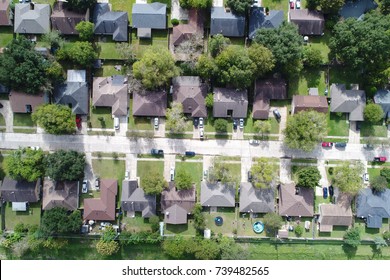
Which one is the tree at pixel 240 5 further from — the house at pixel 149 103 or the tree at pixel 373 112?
the tree at pixel 373 112

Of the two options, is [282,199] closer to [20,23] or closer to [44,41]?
[44,41]

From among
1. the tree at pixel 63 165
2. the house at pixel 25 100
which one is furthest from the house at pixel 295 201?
the house at pixel 25 100

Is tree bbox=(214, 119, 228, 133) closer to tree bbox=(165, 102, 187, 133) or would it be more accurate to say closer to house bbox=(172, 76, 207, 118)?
house bbox=(172, 76, 207, 118)

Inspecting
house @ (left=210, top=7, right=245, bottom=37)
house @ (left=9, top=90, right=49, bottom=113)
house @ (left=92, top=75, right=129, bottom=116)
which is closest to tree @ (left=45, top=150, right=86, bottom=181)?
house @ (left=9, top=90, right=49, bottom=113)

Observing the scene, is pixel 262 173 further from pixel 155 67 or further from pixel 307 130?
pixel 155 67

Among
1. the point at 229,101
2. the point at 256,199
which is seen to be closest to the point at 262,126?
the point at 229,101

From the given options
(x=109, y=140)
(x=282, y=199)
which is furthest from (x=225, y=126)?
(x=109, y=140)
